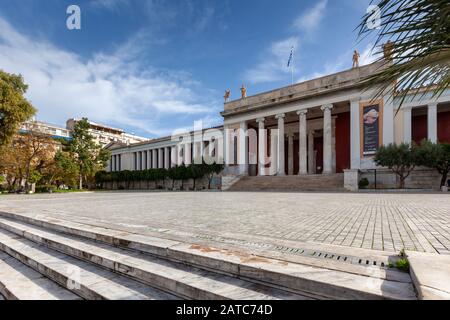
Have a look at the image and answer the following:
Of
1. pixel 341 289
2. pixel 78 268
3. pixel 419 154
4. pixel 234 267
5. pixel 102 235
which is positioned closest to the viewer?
pixel 341 289

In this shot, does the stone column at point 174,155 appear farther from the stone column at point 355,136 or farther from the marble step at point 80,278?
the marble step at point 80,278

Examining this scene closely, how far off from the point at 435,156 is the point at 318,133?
17.4m

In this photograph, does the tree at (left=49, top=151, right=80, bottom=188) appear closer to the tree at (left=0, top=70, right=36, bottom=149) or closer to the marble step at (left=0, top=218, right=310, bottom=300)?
the tree at (left=0, top=70, right=36, bottom=149)

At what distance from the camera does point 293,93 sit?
3072 cm

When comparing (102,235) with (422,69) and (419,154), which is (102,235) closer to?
(422,69)

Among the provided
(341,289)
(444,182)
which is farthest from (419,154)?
(341,289)

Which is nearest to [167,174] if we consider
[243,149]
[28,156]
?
[243,149]

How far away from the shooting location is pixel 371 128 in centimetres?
2528

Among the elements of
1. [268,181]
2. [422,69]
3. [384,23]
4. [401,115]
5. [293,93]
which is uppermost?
[293,93]

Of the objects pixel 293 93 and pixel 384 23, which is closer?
pixel 384 23

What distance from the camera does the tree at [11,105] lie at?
20.3m

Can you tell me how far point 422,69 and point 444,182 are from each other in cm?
2532

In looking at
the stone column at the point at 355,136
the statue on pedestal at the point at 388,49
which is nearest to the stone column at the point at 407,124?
the stone column at the point at 355,136

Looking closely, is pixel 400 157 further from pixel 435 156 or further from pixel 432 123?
pixel 432 123
